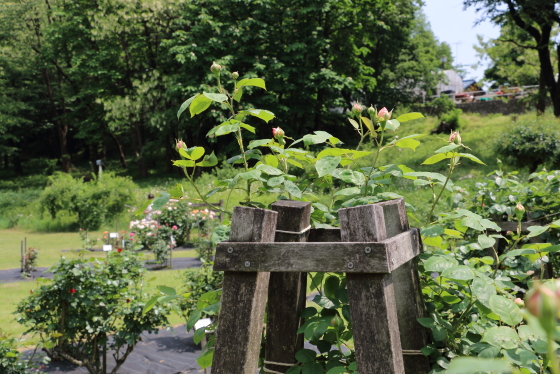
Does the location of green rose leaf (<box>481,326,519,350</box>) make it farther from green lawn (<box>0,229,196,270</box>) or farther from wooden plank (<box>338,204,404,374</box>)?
green lawn (<box>0,229,196,270</box>)

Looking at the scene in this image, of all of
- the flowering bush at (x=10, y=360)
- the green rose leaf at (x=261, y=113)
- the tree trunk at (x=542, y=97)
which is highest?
the tree trunk at (x=542, y=97)

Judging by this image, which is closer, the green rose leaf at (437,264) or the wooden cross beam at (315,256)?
the wooden cross beam at (315,256)

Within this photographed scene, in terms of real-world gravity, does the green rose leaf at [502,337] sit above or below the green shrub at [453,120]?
below

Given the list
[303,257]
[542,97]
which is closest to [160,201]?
[303,257]

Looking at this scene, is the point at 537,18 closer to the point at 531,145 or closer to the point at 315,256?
the point at 531,145

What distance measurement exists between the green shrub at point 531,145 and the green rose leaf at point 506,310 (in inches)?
570

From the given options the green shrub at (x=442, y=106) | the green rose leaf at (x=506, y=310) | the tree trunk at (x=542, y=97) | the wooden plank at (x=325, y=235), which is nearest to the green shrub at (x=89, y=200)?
the tree trunk at (x=542, y=97)

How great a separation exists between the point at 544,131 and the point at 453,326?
15074 millimetres

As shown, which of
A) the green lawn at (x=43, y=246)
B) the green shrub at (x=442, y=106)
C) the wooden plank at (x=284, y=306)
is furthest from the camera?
the green shrub at (x=442, y=106)

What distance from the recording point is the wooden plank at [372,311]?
3.75ft

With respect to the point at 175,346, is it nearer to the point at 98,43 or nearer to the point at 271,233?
the point at 271,233

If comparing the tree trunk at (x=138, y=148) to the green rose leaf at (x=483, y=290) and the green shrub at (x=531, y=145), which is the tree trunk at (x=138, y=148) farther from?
the green rose leaf at (x=483, y=290)

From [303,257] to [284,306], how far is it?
0.31 m

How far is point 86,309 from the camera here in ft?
14.6
